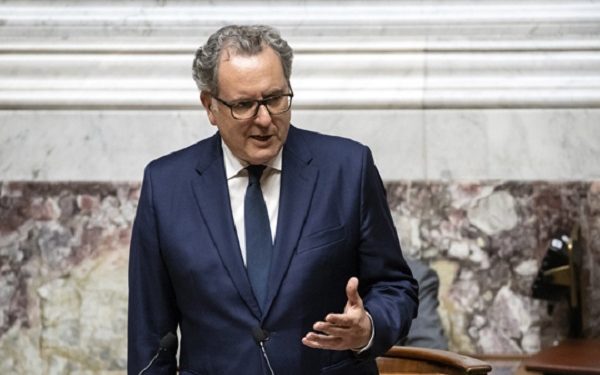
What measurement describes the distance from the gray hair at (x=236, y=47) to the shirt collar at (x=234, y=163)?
0.18 m

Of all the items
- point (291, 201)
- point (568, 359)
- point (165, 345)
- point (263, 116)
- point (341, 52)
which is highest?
point (341, 52)

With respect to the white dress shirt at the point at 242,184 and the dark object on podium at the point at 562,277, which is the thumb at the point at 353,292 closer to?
the white dress shirt at the point at 242,184

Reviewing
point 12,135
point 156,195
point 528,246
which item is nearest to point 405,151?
point 528,246

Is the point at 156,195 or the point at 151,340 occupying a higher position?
the point at 156,195

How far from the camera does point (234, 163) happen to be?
12.3 feet

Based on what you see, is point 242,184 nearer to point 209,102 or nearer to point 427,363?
point 209,102

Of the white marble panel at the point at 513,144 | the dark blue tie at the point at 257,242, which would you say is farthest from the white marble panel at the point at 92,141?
the dark blue tie at the point at 257,242

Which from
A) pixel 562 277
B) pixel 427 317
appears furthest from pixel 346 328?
pixel 562 277

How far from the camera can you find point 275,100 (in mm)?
3576

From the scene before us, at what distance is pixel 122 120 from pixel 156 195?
Answer: 2.12 meters

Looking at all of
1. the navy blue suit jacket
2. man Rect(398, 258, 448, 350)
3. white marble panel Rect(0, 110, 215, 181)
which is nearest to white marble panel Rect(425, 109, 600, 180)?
man Rect(398, 258, 448, 350)

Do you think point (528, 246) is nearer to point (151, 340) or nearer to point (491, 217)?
point (491, 217)

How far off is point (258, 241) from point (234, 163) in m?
0.27

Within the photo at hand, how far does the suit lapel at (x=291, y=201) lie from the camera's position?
3541 mm
